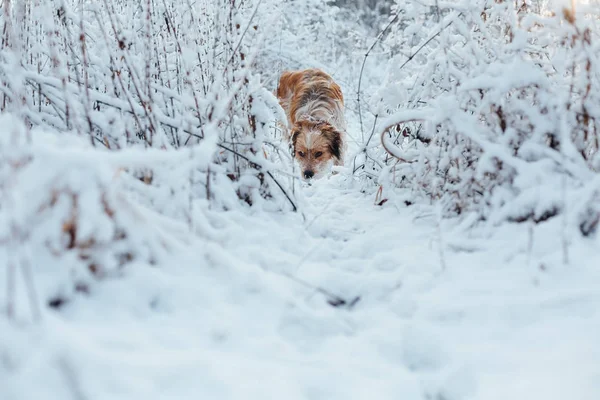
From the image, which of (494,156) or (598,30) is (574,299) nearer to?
(494,156)

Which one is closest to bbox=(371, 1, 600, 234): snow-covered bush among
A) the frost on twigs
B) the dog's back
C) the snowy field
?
the snowy field

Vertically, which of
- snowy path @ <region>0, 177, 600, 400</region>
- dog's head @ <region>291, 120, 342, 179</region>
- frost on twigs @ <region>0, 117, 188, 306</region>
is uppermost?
frost on twigs @ <region>0, 117, 188, 306</region>

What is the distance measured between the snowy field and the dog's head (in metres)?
2.57

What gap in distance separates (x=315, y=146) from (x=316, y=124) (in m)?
0.23

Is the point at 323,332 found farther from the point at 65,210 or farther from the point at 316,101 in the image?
the point at 316,101

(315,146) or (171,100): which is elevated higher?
(171,100)

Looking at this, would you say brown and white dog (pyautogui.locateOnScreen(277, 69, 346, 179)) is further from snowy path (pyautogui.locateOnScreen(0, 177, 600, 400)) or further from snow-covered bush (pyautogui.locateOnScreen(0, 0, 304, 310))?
snowy path (pyautogui.locateOnScreen(0, 177, 600, 400))

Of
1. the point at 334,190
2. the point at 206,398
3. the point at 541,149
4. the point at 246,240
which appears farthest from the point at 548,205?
the point at 334,190

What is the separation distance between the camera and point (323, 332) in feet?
3.67

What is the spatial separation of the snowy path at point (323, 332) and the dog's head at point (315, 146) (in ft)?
10.4

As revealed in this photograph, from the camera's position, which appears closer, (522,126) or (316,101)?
(522,126)

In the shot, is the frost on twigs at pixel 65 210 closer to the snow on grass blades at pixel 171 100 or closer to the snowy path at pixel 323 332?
the snowy path at pixel 323 332

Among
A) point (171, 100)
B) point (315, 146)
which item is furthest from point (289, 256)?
point (315, 146)

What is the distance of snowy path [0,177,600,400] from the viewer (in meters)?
0.82
